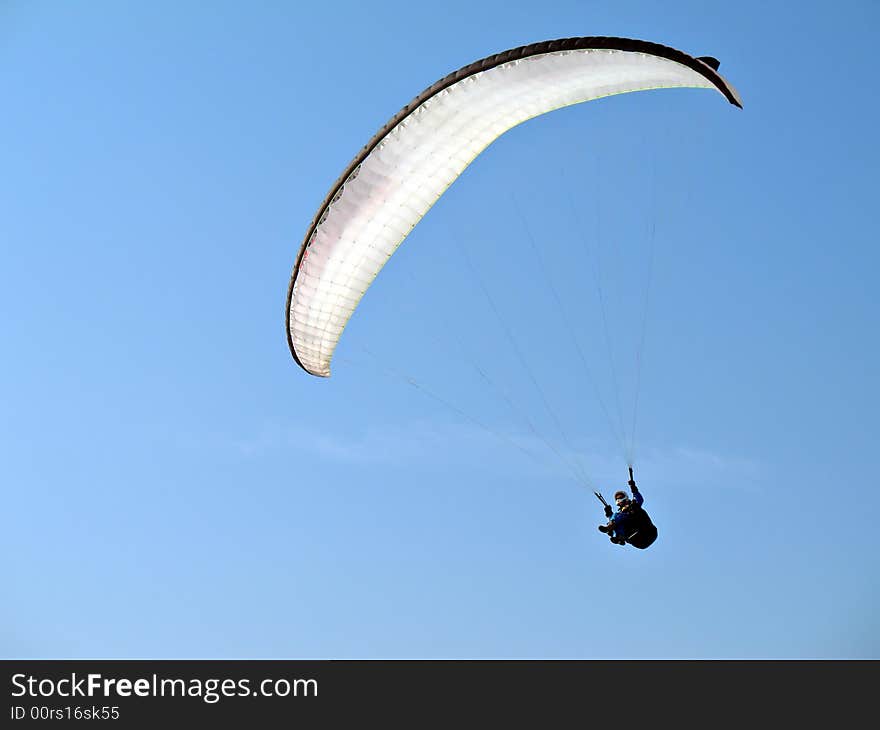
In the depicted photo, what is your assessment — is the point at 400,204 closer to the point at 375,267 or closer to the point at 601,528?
the point at 375,267

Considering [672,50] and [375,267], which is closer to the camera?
[672,50]

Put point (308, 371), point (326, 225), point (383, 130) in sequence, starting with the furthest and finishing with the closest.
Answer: point (308, 371), point (326, 225), point (383, 130)

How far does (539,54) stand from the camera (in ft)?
56.3

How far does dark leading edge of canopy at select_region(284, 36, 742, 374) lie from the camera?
15773mm

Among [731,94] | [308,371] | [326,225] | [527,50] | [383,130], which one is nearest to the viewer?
[731,94]

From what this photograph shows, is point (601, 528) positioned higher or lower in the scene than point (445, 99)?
lower

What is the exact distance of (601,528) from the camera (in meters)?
19.9

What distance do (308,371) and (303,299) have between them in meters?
2.74

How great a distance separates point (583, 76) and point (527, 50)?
1374 millimetres

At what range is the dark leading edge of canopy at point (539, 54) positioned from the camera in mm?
15773

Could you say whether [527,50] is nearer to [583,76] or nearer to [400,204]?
[583,76]
